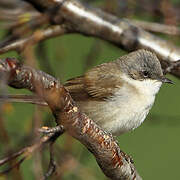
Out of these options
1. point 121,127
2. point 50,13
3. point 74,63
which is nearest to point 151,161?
point 74,63

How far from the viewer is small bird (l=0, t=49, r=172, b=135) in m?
4.09

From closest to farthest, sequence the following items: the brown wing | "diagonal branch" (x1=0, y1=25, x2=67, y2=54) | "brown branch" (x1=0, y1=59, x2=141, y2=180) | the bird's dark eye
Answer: "brown branch" (x1=0, y1=59, x2=141, y2=180), "diagonal branch" (x1=0, y1=25, x2=67, y2=54), the brown wing, the bird's dark eye

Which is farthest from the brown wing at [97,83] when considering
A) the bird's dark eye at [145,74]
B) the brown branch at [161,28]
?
the brown branch at [161,28]

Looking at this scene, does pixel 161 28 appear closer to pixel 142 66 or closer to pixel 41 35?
pixel 142 66

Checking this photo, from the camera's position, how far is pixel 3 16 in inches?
170

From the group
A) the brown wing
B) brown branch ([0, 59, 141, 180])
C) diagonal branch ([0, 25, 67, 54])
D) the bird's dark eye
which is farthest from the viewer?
the bird's dark eye

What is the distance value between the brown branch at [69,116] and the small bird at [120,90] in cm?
74

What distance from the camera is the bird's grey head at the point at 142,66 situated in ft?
14.1

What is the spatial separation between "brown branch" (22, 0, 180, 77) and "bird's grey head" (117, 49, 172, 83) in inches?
6.8

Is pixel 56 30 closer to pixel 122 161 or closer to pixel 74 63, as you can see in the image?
pixel 122 161

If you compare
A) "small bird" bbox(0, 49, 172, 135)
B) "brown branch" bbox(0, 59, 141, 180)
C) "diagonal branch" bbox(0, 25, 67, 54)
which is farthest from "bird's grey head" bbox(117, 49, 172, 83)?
"brown branch" bbox(0, 59, 141, 180)

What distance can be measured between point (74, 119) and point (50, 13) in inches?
64.8

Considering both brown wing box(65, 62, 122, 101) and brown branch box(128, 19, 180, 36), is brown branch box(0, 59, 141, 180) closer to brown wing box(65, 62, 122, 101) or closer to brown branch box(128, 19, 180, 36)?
brown wing box(65, 62, 122, 101)

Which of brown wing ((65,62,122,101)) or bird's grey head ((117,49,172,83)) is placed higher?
bird's grey head ((117,49,172,83))
